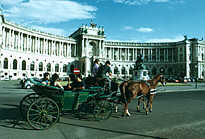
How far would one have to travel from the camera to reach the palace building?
59.7 meters

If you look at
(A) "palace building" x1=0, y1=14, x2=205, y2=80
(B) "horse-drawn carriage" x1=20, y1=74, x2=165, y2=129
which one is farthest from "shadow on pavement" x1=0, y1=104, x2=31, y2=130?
(A) "palace building" x1=0, y1=14, x2=205, y2=80

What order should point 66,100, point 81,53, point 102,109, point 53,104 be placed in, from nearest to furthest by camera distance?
point 53,104
point 66,100
point 102,109
point 81,53

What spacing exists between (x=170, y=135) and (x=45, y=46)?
74.6m

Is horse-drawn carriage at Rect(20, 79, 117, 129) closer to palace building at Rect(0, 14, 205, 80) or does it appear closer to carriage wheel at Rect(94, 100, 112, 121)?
carriage wheel at Rect(94, 100, 112, 121)

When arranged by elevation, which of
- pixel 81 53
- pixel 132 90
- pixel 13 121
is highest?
pixel 81 53

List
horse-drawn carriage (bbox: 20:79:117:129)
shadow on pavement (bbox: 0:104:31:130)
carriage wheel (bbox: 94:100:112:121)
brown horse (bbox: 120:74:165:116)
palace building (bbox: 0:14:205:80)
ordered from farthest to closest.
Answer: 1. palace building (bbox: 0:14:205:80)
2. brown horse (bbox: 120:74:165:116)
3. carriage wheel (bbox: 94:100:112:121)
4. shadow on pavement (bbox: 0:104:31:130)
5. horse-drawn carriage (bbox: 20:79:117:129)

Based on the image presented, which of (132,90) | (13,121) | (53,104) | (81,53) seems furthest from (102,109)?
(81,53)

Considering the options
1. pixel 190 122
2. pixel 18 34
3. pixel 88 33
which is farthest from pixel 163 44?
pixel 190 122

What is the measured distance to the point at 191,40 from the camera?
90312mm

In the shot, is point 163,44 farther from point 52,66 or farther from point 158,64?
point 52,66

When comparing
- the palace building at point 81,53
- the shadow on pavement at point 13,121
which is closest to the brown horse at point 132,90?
the shadow on pavement at point 13,121

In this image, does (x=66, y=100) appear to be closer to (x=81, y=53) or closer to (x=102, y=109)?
(x=102, y=109)

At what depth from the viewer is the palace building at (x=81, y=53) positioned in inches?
2352

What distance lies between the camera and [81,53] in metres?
79.9
